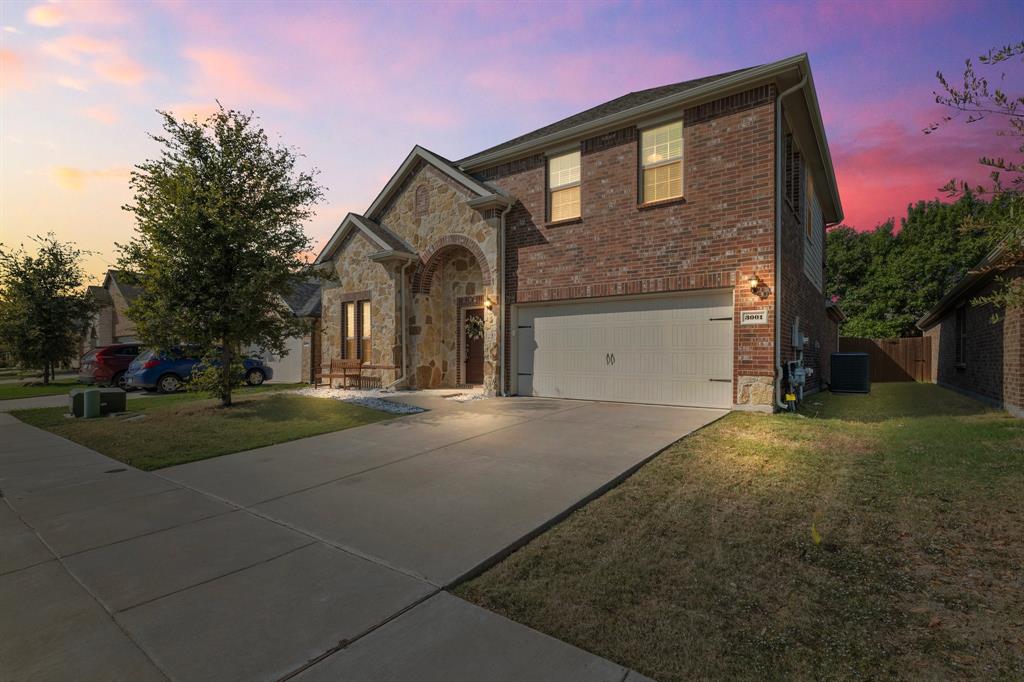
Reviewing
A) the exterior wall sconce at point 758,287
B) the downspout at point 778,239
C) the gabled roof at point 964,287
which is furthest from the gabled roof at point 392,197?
the gabled roof at point 964,287

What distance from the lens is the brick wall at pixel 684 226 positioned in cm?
863

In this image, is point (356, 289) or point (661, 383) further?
point (356, 289)

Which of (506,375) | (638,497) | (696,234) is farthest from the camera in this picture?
(506,375)

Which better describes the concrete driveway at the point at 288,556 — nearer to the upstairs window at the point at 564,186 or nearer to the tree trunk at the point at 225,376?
the tree trunk at the point at 225,376

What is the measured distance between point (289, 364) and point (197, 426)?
499 inches

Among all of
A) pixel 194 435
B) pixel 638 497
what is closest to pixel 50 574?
pixel 638 497

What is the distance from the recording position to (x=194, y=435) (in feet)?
26.0

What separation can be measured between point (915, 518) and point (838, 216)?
16801 millimetres

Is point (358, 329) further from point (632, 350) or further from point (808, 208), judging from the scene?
point (808, 208)

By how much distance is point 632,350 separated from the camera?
10.1 m

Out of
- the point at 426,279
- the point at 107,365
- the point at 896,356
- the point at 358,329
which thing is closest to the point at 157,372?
the point at 107,365

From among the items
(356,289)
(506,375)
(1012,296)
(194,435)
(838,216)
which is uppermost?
(838,216)

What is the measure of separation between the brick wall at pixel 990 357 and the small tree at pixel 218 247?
1292cm

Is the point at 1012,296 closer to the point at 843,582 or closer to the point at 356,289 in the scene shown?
the point at 843,582
